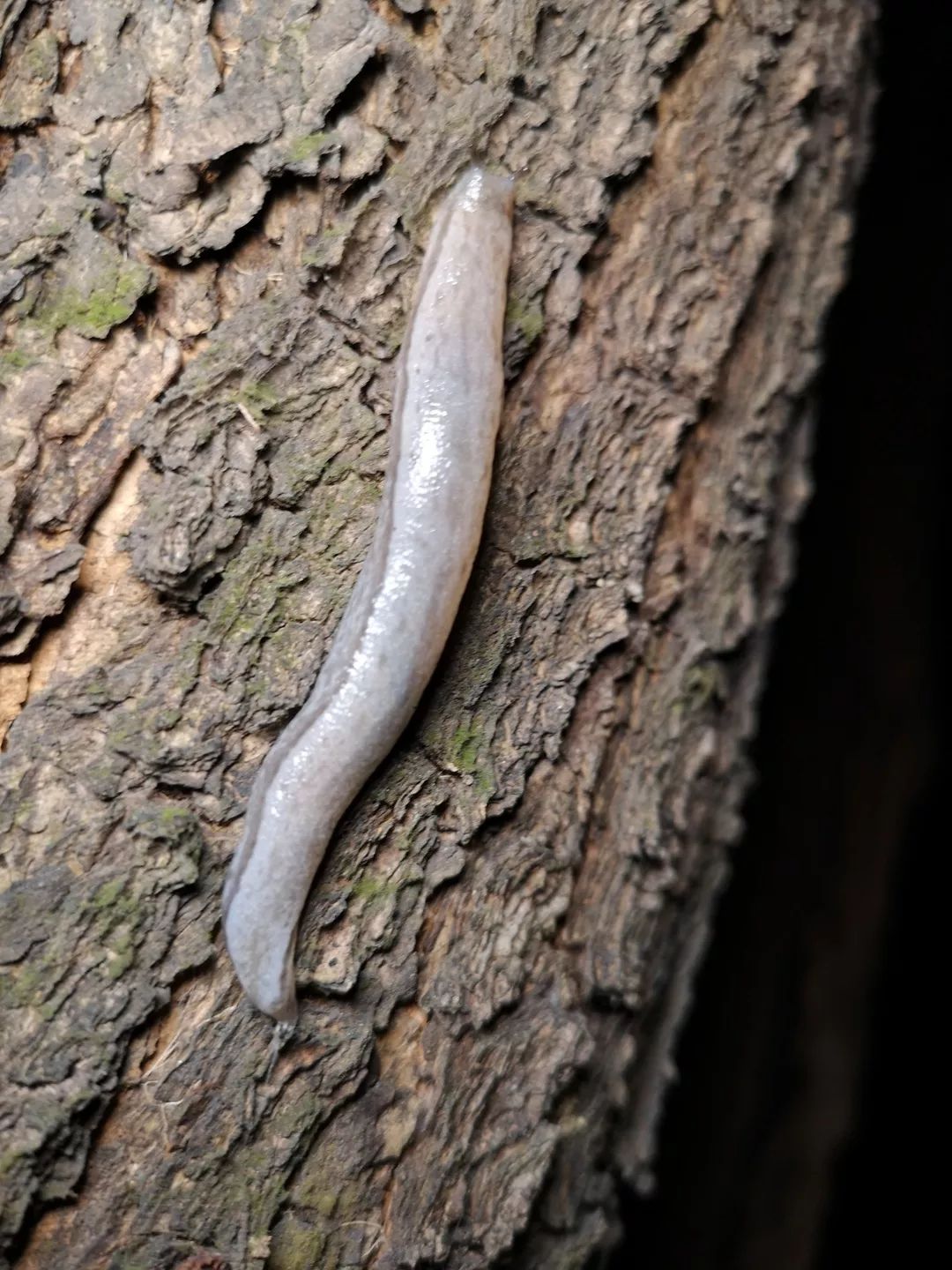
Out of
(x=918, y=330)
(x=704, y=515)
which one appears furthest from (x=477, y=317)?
(x=918, y=330)

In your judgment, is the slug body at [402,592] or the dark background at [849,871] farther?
the dark background at [849,871]

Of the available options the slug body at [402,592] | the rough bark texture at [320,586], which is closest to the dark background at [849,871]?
the rough bark texture at [320,586]

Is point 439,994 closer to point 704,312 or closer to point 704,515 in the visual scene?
point 704,515

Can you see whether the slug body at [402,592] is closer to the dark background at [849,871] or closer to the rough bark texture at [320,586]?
the rough bark texture at [320,586]

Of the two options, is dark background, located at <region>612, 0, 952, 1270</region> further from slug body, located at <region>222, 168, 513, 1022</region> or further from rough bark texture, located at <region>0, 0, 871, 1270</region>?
slug body, located at <region>222, 168, 513, 1022</region>

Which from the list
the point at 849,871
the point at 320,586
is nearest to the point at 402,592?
the point at 320,586

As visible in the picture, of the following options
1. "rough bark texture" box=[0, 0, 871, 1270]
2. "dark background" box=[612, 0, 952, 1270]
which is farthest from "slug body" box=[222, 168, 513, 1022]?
"dark background" box=[612, 0, 952, 1270]
